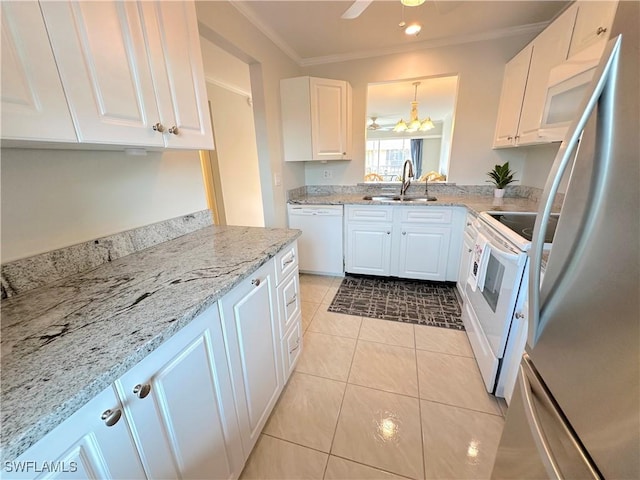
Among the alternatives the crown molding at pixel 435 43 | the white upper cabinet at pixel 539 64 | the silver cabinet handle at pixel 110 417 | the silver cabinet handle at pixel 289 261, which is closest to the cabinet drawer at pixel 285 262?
the silver cabinet handle at pixel 289 261

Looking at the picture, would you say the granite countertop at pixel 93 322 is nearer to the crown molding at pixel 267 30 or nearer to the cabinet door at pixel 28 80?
the cabinet door at pixel 28 80

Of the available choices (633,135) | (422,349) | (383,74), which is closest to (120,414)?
(633,135)

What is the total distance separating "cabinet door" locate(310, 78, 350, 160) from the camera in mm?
2633

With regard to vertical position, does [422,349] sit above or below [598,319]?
below

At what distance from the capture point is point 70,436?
0.48m

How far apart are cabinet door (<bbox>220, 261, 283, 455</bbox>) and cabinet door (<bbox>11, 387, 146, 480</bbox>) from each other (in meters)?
0.38

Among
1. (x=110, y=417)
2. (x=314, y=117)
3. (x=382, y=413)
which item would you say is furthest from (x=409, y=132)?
(x=110, y=417)

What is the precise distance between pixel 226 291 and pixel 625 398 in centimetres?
96

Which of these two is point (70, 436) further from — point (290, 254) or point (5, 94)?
point (290, 254)

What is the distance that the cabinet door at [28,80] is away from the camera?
62 centimetres

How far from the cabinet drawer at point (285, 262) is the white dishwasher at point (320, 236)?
1.32m

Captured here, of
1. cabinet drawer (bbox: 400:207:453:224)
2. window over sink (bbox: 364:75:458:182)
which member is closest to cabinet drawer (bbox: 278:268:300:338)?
cabinet drawer (bbox: 400:207:453:224)

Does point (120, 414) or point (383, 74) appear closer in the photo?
point (120, 414)

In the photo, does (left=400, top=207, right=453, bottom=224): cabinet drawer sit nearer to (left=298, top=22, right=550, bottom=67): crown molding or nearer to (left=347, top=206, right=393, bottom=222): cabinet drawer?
(left=347, top=206, right=393, bottom=222): cabinet drawer
